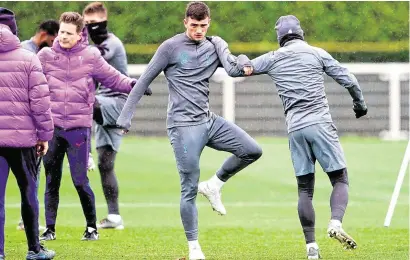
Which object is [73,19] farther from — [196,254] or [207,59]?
[196,254]

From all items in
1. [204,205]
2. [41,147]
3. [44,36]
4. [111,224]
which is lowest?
[204,205]

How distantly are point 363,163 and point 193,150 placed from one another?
11.5 meters

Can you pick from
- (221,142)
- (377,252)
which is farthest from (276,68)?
(377,252)

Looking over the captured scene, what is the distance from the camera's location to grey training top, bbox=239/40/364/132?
9500mm

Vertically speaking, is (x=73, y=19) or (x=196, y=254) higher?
(x=73, y=19)

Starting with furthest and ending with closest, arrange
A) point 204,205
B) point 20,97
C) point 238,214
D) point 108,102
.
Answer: point 204,205 < point 238,214 < point 108,102 < point 20,97

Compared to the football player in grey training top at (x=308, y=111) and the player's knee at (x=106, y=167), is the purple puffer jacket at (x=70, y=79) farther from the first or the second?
the football player in grey training top at (x=308, y=111)

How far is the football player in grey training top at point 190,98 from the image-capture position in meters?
9.52

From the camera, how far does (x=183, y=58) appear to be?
376 inches

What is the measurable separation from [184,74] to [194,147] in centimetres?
55

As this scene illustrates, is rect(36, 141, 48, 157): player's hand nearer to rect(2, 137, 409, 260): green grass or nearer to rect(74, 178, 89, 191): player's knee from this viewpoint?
rect(2, 137, 409, 260): green grass

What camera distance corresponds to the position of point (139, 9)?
20.2 m

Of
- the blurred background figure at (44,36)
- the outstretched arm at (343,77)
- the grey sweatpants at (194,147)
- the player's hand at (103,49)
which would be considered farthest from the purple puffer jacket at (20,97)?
the player's hand at (103,49)

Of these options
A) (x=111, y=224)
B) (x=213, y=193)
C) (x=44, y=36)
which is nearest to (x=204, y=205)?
(x=111, y=224)
